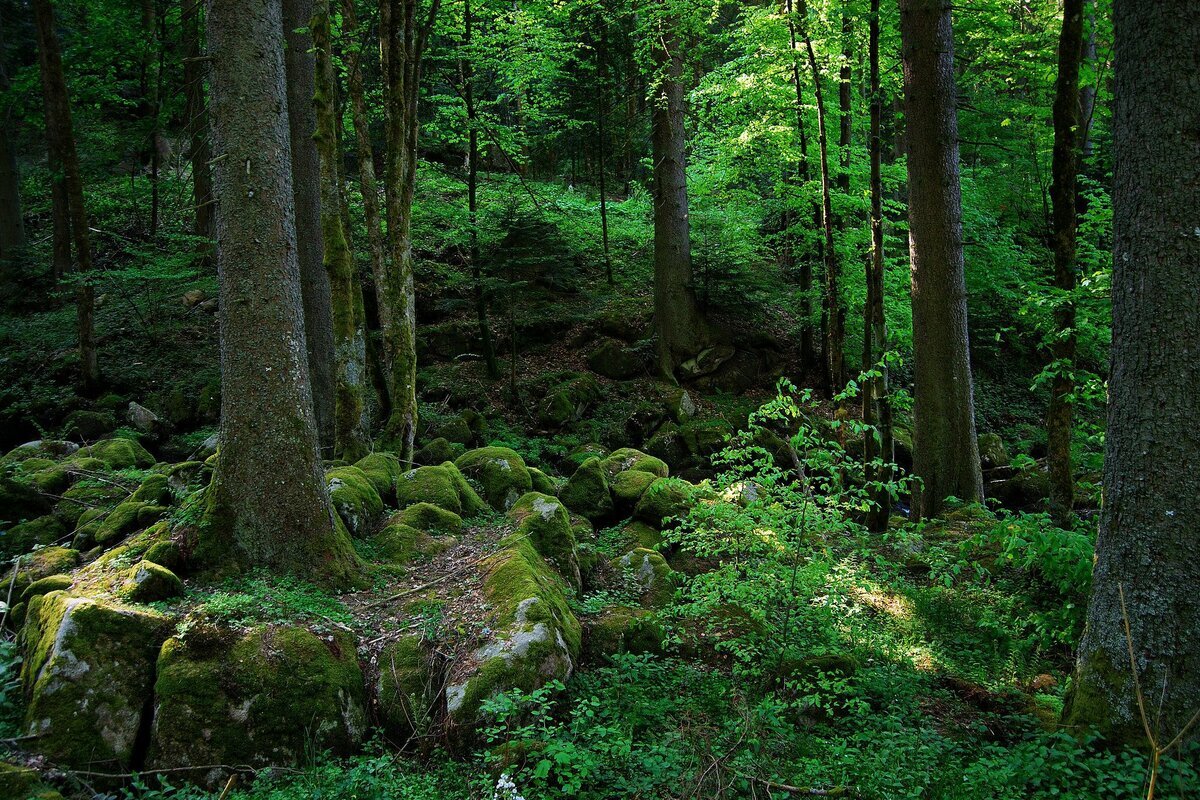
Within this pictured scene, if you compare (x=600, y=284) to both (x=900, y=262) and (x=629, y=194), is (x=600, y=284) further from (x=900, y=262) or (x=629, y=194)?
(x=900, y=262)

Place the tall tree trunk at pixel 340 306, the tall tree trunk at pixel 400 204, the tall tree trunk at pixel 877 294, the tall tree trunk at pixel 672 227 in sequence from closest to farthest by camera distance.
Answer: the tall tree trunk at pixel 877 294
the tall tree trunk at pixel 340 306
the tall tree trunk at pixel 400 204
the tall tree trunk at pixel 672 227

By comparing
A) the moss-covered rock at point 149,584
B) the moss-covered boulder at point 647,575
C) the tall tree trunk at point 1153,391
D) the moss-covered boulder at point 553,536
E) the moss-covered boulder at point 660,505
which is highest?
the tall tree trunk at point 1153,391

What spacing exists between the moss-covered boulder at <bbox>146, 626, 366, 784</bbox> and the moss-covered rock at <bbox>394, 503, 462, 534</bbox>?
257 cm

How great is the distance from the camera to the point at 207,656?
4.13 meters

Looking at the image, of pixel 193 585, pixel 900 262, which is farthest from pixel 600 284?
pixel 193 585

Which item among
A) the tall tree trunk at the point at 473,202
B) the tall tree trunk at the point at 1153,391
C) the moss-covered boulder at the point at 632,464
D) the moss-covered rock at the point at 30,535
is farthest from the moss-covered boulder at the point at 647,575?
the tall tree trunk at the point at 473,202

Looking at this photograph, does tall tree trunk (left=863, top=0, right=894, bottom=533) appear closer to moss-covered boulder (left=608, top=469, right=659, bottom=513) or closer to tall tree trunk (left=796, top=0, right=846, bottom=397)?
tall tree trunk (left=796, top=0, right=846, bottom=397)

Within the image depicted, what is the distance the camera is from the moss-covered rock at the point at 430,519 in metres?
7.00

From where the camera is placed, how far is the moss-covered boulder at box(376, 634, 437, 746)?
434cm

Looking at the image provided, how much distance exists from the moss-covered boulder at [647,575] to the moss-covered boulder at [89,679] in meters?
3.97

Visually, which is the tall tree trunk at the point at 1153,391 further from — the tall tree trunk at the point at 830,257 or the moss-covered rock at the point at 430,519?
the tall tree trunk at the point at 830,257

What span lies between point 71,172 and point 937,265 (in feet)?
47.2

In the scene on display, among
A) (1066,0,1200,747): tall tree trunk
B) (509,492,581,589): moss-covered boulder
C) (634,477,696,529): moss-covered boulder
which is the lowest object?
(634,477,696,529): moss-covered boulder

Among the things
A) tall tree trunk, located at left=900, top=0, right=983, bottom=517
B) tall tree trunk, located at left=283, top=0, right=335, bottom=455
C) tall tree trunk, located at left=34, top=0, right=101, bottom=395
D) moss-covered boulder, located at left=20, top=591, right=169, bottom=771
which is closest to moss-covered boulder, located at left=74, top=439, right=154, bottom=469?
tall tree trunk, located at left=283, top=0, right=335, bottom=455
